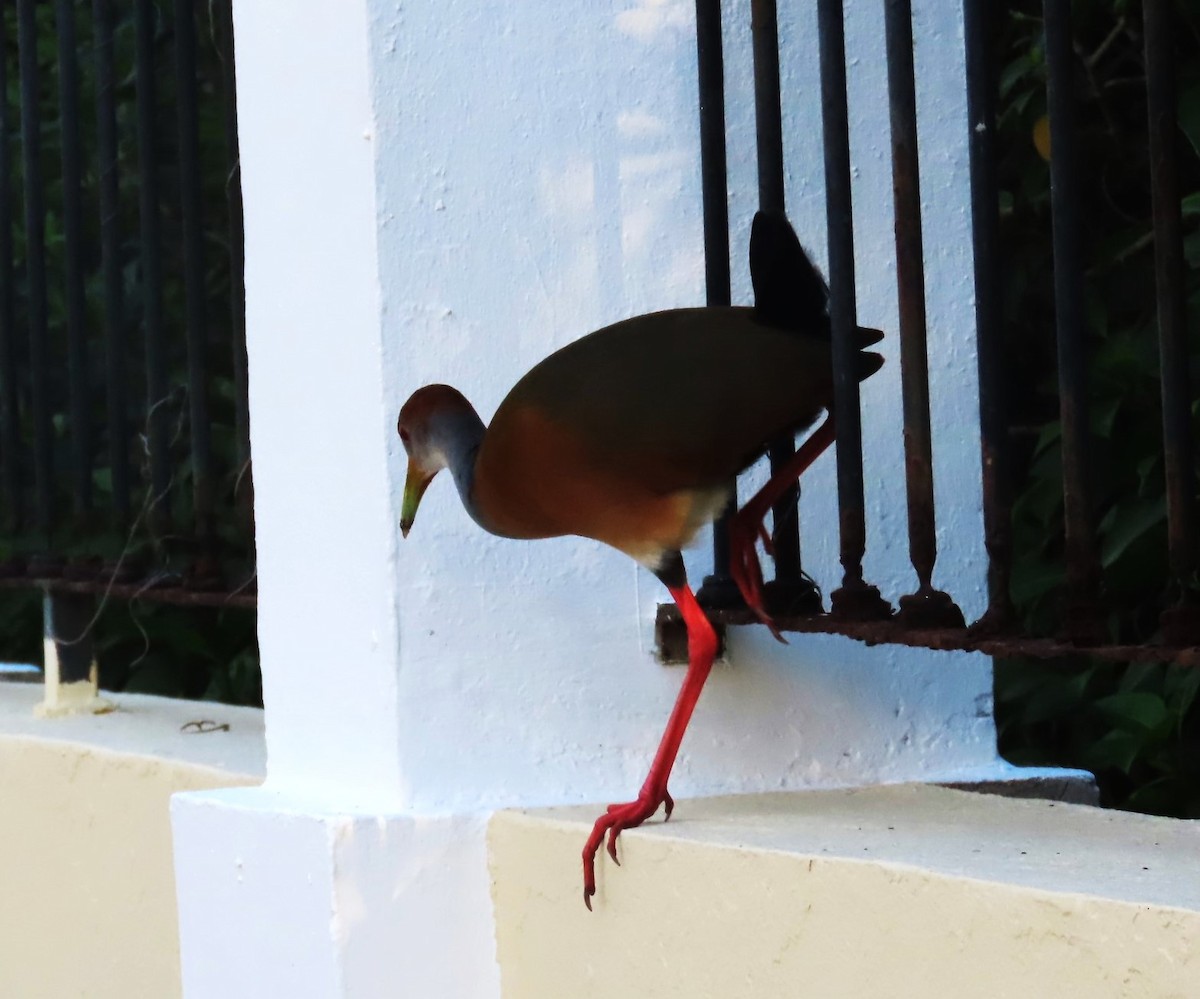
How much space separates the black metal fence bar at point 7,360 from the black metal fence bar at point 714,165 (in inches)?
70.7

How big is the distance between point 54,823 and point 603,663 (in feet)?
4.27

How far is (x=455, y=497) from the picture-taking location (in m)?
2.53

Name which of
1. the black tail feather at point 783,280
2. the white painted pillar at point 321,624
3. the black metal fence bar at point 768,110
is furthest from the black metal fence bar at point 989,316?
the white painted pillar at point 321,624

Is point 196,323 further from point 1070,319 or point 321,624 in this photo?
point 1070,319

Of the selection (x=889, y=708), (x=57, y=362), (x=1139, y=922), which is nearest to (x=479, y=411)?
(x=889, y=708)

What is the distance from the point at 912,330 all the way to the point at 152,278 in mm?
1622

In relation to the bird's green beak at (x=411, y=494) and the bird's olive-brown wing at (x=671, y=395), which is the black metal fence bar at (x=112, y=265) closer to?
the bird's green beak at (x=411, y=494)

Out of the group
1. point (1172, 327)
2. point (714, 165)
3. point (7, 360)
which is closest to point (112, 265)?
point (7, 360)

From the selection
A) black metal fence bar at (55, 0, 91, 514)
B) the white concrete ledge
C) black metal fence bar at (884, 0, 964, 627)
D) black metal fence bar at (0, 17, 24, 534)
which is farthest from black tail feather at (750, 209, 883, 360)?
black metal fence bar at (0, 17, 24, 534)

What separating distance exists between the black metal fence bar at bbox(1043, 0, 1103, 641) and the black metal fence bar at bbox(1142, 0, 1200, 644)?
11 centimetres

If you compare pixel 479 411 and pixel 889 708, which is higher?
pixel 479 411

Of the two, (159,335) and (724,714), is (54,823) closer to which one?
(159,335)

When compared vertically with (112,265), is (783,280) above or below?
below

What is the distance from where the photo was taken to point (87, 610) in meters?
3.73
